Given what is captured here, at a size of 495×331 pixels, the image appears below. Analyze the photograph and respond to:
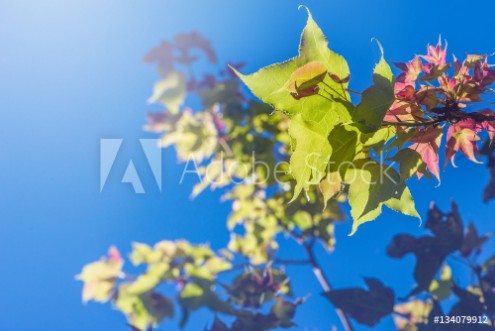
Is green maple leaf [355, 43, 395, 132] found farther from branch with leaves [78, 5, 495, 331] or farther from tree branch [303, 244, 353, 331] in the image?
tree branch [303, 244, 353, 331]

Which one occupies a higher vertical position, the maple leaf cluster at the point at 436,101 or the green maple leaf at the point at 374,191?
the maple leaf cluster at the point at 436,101

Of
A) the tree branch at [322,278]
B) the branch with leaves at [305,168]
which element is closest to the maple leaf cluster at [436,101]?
the branch with leaves at [305,168]

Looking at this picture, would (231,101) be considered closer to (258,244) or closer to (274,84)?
(258,244)

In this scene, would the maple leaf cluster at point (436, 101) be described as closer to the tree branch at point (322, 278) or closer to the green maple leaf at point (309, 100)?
the green maple leaf at point (309, 100)

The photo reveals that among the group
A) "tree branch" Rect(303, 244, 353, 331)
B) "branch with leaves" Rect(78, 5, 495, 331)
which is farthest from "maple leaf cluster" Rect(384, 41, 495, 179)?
"tree branch" Rect(303, 244, 353, 331)

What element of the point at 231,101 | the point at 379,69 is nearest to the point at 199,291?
the point at 231,101

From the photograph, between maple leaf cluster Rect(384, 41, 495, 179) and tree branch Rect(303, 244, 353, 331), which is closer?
maple leaf cluster Rect(384, 41, 495, 179)

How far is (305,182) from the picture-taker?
330 millimetres

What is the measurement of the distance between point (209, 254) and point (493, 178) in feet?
2.12

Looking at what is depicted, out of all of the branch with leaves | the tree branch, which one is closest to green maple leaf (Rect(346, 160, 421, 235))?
the branch with leaves

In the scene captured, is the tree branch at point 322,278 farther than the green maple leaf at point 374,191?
Yes

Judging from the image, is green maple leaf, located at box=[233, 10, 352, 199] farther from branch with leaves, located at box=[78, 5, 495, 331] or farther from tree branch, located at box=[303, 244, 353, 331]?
tree branch, located at box=[303, 244, 353, 331]

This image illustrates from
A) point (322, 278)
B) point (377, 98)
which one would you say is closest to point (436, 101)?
point (377, 98)

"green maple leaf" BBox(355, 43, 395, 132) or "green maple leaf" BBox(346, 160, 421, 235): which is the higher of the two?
"green maple leaf" BBox(355, 43, 395, 132)
